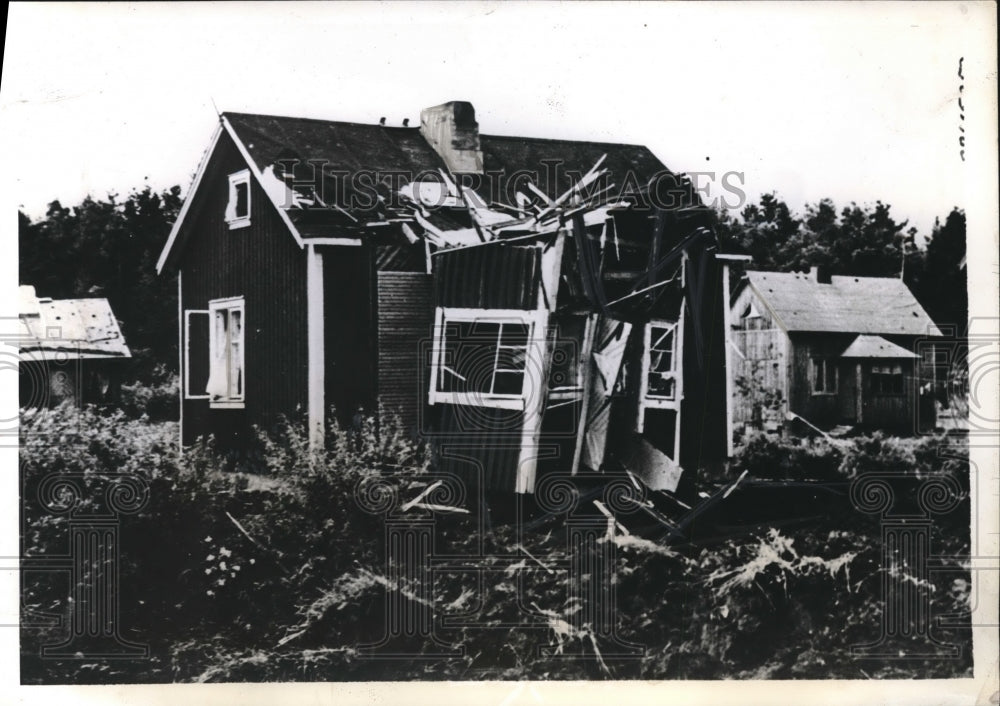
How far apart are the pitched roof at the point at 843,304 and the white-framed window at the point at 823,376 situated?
0.23 meters

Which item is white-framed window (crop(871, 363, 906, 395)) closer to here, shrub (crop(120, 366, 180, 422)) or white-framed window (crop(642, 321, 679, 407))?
white-framed window (crop(642, 321, 679, 407))

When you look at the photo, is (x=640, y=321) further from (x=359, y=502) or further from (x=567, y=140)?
(x=359, y=502)

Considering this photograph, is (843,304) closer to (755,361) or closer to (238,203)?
(755,361)

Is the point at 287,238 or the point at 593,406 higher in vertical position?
the point at 287,238

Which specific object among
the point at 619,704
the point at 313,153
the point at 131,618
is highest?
Result: the point at 313,153

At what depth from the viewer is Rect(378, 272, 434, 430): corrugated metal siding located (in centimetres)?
633

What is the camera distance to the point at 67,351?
6289 mm

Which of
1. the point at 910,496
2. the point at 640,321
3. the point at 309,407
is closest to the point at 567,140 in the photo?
the point at 640,321

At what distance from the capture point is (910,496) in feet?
22.0

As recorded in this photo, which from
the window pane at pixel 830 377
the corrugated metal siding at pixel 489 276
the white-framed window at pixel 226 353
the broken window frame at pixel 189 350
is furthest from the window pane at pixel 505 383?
the window pane at pixel 830 377

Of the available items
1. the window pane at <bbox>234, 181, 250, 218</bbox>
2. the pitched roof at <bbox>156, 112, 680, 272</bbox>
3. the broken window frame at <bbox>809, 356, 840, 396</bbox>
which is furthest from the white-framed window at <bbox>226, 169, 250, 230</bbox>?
the broken window frame at <bbox>809, 356, 840, 396</bbox>

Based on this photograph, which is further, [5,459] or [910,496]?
Result: [910,496]

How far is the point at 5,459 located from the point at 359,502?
227cm

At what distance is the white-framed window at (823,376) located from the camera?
6695mm
